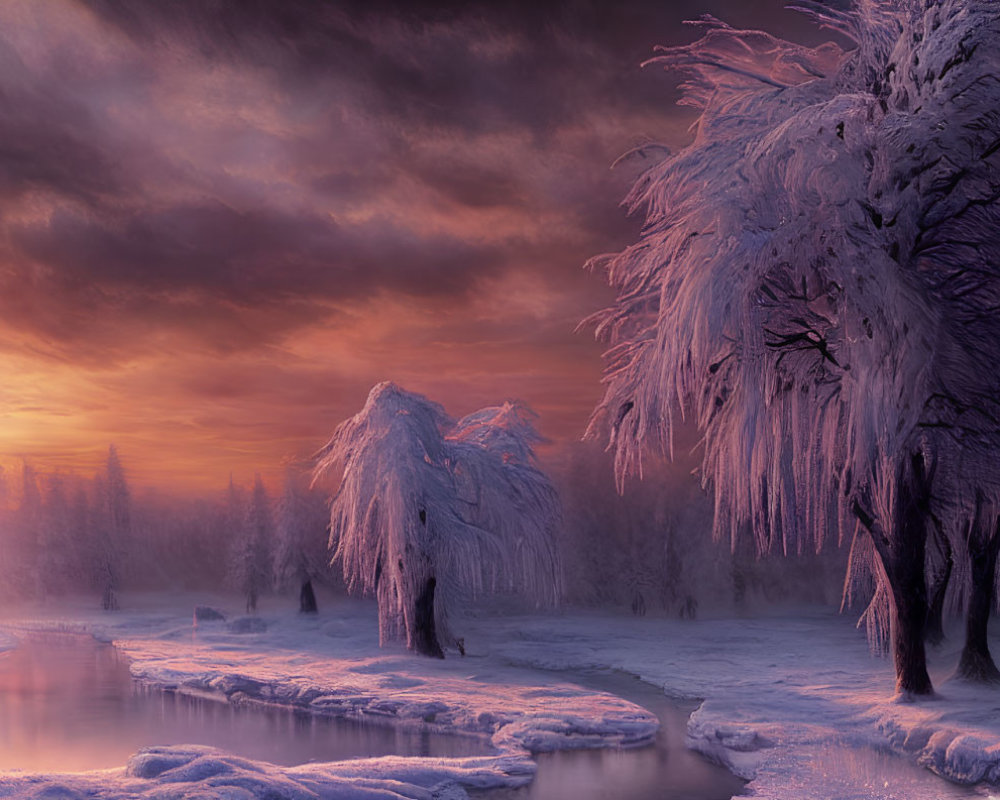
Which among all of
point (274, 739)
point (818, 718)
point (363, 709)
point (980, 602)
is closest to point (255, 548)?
point (363, 709)

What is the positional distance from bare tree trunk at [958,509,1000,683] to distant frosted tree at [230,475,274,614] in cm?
4875

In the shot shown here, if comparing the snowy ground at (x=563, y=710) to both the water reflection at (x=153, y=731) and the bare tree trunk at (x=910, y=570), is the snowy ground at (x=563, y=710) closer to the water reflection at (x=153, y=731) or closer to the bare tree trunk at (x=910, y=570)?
the bare tree trunk at (x=910, y=570)

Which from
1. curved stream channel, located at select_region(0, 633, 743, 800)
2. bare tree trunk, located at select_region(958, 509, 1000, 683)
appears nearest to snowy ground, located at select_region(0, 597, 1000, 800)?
curved stream channel, located at select_region(0, 633, 743, 800)

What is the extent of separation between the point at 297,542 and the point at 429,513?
33.6m

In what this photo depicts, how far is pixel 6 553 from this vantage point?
105688 mm

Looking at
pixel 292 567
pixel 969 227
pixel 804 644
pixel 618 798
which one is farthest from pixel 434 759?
pixel 292 567

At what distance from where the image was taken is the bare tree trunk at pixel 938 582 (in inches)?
637

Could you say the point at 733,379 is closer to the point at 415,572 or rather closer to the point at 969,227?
the point at 969,227

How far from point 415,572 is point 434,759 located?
12859 millimetres

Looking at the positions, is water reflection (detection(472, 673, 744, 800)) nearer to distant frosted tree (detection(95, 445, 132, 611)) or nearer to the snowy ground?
the snowy ground

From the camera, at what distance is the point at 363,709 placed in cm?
1794

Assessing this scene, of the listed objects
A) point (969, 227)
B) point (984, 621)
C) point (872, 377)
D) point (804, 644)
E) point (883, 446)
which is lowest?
point (804, 644)

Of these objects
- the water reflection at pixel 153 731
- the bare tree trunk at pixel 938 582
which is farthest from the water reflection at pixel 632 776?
the bare tree trunk at pixel 938 582

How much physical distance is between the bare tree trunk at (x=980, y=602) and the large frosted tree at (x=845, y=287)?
2.87m
